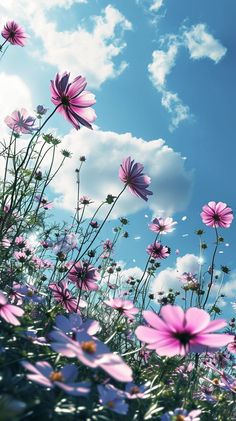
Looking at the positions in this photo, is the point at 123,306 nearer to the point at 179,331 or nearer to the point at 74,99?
the point at 179,331

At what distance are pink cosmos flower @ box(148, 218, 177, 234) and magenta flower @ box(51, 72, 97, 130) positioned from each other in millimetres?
1773

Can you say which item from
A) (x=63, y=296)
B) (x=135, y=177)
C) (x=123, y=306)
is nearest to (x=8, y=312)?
(x=123, y=306)

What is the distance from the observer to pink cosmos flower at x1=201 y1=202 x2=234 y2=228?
3312mm

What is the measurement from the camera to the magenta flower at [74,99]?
1.88 metres

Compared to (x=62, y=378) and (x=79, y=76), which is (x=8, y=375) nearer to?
(x=62, y=378)

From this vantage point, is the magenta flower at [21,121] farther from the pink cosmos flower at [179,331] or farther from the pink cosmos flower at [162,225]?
the pink cosmos flower at [179,331]

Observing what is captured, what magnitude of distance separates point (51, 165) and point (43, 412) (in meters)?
2.38

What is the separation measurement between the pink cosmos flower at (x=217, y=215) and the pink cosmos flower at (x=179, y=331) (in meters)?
2.36

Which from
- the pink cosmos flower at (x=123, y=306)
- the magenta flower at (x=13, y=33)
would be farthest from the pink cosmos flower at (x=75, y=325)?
the magenta flower at (x=13, y=33)

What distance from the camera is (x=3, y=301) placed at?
1.09 meters

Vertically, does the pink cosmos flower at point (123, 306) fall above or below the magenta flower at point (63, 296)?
below

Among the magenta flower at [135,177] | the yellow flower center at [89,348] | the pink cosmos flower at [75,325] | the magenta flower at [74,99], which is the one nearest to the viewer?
the yellow flower center at [89,348]

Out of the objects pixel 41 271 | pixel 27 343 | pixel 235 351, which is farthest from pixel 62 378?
pixel 41 271

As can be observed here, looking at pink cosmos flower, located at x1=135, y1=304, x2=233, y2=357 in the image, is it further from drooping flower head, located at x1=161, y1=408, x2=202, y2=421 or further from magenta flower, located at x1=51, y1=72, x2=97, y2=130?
magenta flower, located at x1=51, y1=72, x2=97, y2=130
